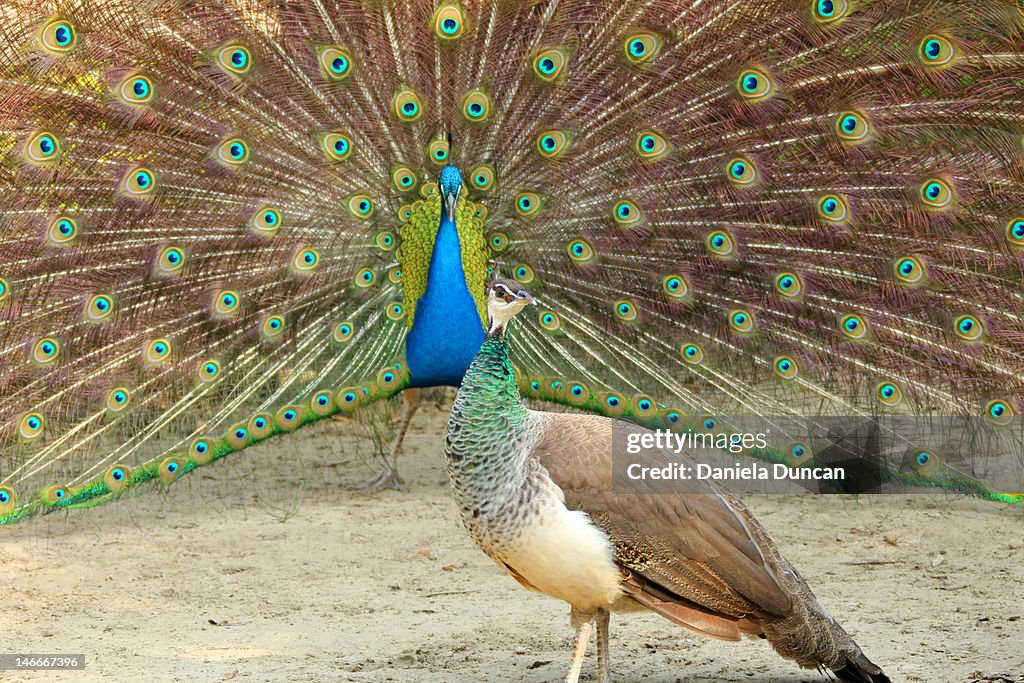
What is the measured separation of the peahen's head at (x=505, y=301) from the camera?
3207 millimetres

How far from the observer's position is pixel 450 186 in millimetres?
4676

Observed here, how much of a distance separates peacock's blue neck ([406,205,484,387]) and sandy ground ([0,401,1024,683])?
866 millimetres

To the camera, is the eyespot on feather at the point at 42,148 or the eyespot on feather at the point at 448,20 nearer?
the eyespot on feather at the point at 42,148

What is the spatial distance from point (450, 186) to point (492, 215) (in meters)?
0.43

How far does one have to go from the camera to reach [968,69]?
4.43 meters

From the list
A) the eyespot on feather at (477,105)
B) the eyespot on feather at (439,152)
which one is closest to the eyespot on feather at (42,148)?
the eyespot on feather at (439,152)

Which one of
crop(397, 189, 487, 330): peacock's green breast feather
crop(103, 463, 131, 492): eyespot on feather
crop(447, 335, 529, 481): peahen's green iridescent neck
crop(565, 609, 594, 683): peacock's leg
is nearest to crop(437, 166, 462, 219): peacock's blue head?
crop(397, 189, 487, 330): peacock's green breast feather

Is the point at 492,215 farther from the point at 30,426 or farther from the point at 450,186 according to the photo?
the point at 30,426

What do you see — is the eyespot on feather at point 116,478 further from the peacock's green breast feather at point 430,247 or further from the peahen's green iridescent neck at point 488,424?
the peahen's green iridescent neck at point 488,424

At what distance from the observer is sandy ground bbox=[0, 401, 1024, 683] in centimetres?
395

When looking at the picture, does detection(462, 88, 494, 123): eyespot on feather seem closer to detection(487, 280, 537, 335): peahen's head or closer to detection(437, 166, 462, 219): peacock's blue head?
detection(437, 166, 462, 219): peacock's blue head

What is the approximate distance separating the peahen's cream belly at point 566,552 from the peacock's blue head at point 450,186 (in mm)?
1888

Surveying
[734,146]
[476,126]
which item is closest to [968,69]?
[734,146]

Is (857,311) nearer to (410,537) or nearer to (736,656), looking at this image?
(736,656)
